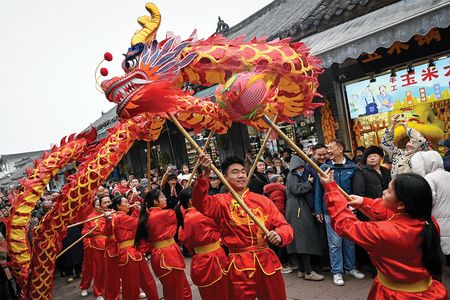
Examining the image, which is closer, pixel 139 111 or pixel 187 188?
pixel 139 111

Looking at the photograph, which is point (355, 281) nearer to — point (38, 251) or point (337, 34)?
point (38, 251)

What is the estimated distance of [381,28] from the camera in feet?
16.2

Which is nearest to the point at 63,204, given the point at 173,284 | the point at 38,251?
the point at 38,251

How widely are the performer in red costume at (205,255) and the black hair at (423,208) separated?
1.98m

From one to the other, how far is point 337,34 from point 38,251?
5223mm

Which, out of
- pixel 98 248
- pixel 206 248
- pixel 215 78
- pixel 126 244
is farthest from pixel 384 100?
pixel 98 248

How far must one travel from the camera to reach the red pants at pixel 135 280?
438 cm

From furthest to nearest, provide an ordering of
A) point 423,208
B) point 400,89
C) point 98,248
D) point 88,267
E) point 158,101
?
point 400,89 → point 88,267 → point 98,248 → point 158,101 → point 423,208

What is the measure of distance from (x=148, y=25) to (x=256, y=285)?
2.41 m

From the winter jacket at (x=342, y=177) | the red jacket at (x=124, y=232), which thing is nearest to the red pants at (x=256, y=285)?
the winter jacket at (x=342, y=177)

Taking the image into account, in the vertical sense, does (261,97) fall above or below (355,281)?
above

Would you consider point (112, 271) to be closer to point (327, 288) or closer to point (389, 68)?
point (327, 288)

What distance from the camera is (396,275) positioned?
6.68 ft

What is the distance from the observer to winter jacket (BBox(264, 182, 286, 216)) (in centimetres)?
497
